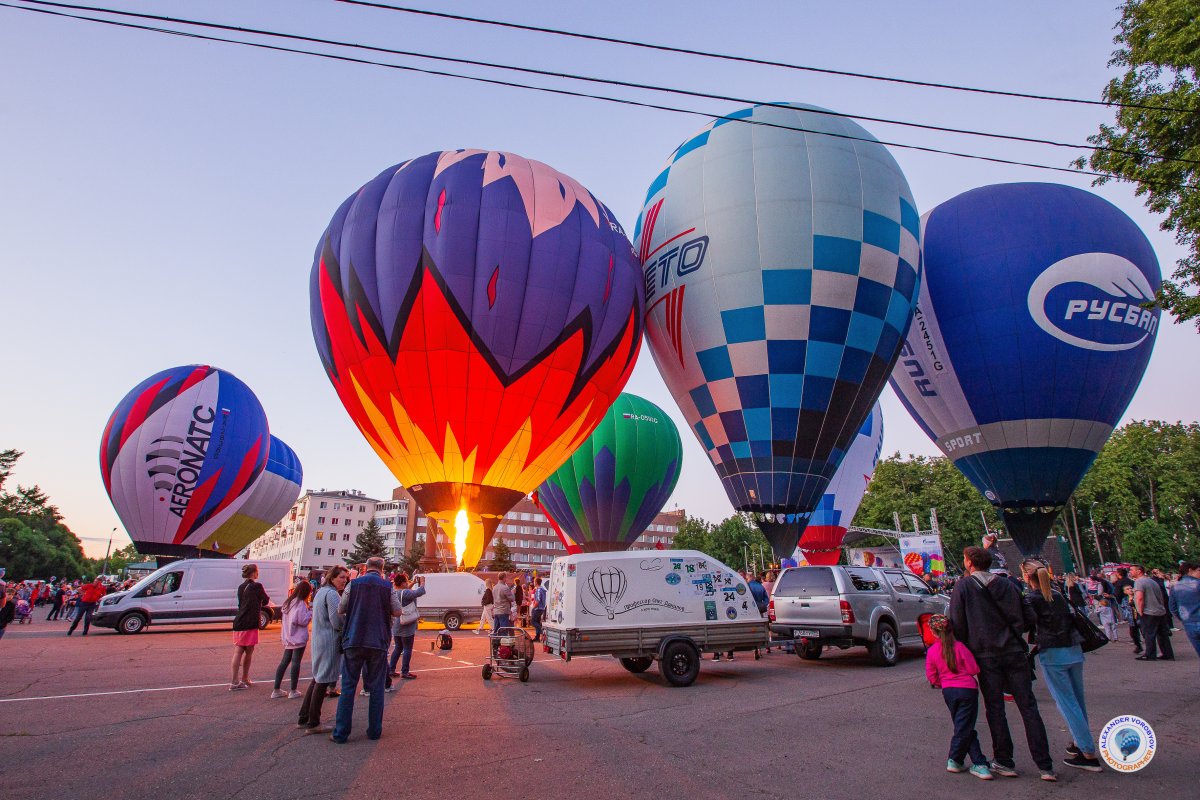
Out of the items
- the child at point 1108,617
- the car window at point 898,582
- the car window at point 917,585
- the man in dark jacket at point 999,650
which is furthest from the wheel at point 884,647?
the child at point 1108,617

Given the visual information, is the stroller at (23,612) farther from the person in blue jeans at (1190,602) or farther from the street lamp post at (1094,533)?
the street lamp post at (1094,533)

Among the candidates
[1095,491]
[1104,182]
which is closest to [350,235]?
[1104,182]

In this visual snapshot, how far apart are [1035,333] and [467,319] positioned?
17.6 metres

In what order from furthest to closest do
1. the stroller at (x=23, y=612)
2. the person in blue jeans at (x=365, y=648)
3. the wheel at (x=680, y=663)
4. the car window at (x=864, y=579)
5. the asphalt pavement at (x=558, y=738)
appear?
the stroller at (x=23, y=612), the car window at (x=864, y=579), the wheel at (x=680, y=663), the person in blue jeans at (x=365, y=648), the asphalt pavement at (x=558, y=738)

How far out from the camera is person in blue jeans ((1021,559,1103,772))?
5395mm

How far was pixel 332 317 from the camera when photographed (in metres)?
17.6

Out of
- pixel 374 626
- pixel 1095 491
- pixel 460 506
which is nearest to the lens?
pixel 374 626

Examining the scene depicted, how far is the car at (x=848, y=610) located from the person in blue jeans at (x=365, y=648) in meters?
8.21

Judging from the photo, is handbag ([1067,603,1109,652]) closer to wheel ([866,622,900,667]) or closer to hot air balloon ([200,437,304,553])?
wheel ([866,622,900,667])

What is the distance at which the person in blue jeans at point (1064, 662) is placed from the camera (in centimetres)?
539

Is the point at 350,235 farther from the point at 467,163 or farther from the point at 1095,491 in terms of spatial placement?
the point at 1095,491

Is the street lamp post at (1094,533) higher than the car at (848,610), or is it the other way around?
the street lamp post at (1094,533)

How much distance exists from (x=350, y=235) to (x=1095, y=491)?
64.6 m

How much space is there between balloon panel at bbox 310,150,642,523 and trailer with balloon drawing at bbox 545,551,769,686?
22.4ft
